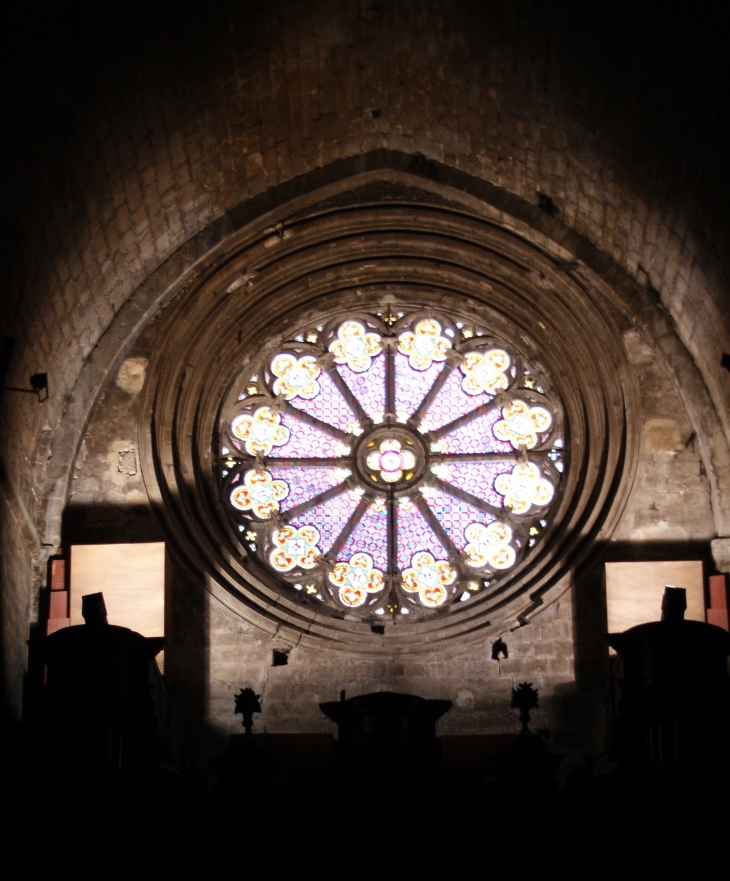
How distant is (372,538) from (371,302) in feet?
6.91

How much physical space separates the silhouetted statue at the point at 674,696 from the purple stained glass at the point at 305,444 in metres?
3.44

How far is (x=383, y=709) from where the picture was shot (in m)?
12.3

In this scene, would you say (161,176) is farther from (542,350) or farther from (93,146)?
(542,350)

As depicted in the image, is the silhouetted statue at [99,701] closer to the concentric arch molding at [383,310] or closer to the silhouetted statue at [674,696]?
the concentric arch molding at [383,310]

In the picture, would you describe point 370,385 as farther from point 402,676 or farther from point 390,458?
point 402,676

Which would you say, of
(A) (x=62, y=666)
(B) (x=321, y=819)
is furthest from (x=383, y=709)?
(A) (x=62, y=666)

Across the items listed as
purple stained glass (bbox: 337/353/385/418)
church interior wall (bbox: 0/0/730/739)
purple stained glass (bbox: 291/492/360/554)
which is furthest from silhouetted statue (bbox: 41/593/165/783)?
purple stained glass (bbox: 337/353/385/418)

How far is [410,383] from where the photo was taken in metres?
15.2

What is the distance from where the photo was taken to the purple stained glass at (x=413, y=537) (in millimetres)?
14555

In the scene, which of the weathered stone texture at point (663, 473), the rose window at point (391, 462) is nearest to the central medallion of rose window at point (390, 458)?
the rose window at point (391, 462)

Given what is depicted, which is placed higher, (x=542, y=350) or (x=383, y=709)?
(x=542, y=350)

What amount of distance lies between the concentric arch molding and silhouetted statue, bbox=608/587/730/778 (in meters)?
1.88

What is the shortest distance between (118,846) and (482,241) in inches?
248

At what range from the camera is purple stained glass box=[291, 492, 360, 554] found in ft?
48.1
